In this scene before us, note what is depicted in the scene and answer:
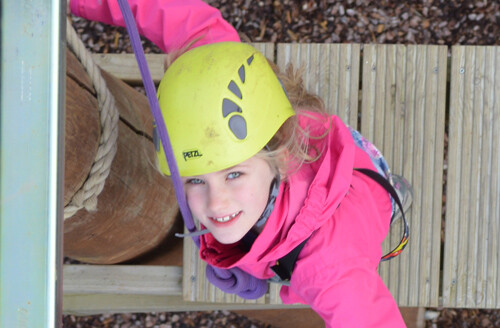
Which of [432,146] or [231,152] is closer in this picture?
[231,152]

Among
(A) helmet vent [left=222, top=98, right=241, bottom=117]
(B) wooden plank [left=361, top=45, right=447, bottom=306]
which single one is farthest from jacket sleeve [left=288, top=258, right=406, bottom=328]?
(B) wooden plank [left=361, top=45, right=447, bottom=306]

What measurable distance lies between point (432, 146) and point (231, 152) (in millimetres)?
1064

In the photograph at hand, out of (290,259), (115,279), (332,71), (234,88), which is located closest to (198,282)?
(115,279)

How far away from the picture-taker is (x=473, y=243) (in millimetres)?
1939

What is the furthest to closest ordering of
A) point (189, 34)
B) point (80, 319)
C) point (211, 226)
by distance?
1. point (80, 319)
2. point (189, 34)
3. point (211, 226)

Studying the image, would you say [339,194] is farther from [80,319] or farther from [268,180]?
[80,319]

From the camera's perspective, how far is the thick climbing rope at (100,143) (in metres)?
1.12

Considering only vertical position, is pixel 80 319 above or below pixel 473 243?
below

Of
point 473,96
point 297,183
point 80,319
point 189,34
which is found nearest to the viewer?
point 297,183

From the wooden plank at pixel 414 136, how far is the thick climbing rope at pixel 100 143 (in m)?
1.09

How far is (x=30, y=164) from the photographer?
0.47 meters

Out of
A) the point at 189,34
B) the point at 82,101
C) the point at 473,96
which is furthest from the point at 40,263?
the point at 473,96

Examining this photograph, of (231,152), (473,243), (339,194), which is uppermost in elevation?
(231,152)

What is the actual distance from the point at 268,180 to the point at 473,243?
105 cm
